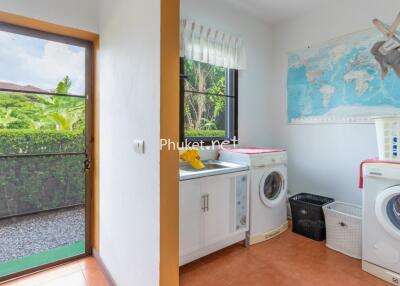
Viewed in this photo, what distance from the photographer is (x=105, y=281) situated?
6.24 ft

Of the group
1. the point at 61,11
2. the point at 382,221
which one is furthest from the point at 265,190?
the point at 61,11

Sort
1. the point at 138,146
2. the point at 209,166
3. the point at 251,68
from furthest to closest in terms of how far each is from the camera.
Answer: the point at 251,68, the point at 209,166, the point at 138,146

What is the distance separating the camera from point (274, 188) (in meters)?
2.75

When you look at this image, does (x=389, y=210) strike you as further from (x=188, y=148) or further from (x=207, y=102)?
(x=207, y=102)

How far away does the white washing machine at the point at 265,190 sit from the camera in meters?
2.43

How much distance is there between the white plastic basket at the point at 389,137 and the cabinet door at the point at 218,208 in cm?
130

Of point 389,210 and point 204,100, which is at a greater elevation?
point 204,100

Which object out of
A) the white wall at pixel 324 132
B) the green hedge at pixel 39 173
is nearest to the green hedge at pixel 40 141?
the green hedge at pixel 39 173

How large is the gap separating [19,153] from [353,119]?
327 centimetres

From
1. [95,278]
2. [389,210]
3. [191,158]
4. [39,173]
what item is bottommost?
[95,278]

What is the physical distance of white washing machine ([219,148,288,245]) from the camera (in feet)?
7.98

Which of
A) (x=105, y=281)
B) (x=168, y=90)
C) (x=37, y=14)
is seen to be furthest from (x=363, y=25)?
(x=105, y=281)

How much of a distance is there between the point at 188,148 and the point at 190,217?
783 millimetres

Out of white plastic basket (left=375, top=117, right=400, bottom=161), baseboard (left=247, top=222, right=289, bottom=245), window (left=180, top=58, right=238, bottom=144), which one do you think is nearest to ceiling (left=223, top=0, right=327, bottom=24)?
window (left=180, top=58, right=238, bottom=144)
